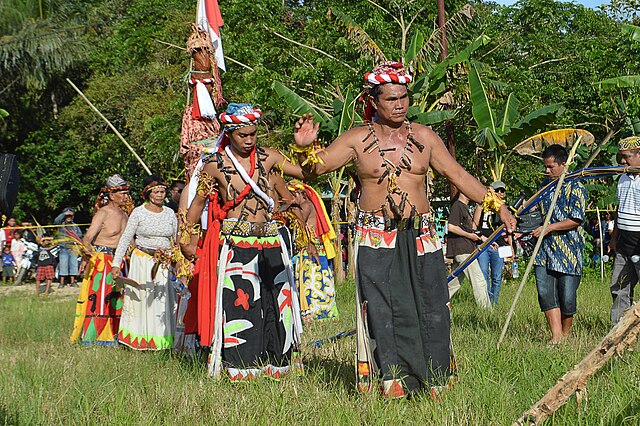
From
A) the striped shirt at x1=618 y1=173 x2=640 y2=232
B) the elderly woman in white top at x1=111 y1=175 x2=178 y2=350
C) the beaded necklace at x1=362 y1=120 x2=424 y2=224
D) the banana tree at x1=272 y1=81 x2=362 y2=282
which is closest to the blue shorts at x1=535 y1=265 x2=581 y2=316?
the striped shirt at x1=618 y1=173 x2=640 y2=232

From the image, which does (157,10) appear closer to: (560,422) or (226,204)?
(226,204)

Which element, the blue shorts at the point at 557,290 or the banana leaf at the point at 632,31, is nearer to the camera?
the blue shorts at the point at 557,290

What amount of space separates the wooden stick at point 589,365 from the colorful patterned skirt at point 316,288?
21.6 ft

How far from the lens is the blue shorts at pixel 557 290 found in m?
7.56

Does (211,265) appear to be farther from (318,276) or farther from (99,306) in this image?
(318,276)

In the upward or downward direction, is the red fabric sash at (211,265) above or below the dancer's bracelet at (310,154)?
below

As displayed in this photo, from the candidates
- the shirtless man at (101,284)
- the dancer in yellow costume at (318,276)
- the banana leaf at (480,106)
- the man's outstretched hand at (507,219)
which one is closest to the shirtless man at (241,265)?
the man's outstretched hand at (507,219)

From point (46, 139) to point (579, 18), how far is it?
18.3 meters

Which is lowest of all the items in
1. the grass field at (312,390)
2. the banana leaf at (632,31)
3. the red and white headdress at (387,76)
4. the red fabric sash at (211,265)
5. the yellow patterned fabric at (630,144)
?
the grass field at (312,390)

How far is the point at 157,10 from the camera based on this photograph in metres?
21.7

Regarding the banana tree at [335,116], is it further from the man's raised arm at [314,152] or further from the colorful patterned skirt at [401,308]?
the colorful patterned skirt at [401,308]

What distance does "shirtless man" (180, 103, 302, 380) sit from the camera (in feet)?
20.6

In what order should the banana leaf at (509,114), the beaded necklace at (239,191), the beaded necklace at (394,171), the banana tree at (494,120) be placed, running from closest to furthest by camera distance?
the beaded necklace at (394,171), the beaded necklace at (239,191), the banana tree at (494,120), the banana leaf at (509,114)

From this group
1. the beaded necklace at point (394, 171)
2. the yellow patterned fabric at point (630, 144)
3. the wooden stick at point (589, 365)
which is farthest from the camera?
the yellow patterned fabric at point (630, 144)
